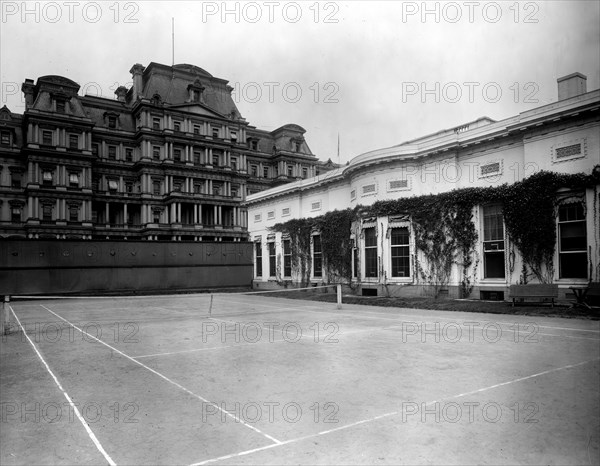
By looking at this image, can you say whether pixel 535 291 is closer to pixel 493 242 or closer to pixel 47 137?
pixel 493 242

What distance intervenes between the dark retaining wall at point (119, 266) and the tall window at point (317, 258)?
9954mm

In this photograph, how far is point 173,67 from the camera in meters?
57.1

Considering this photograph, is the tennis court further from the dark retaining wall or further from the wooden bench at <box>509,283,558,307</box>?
the dark retaining wall

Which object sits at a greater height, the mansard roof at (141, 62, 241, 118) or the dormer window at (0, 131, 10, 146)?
the mansard roof at (141, 62, 241, 118)

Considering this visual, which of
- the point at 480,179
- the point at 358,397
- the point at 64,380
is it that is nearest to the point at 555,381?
the point at 358,397

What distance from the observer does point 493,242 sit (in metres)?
20.0

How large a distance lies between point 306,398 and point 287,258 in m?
28.7

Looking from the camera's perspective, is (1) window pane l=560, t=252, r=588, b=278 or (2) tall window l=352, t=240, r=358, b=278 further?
(2) tall window l=352, t=240, r=358, b=278

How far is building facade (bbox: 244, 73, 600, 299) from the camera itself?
1670 centimetres

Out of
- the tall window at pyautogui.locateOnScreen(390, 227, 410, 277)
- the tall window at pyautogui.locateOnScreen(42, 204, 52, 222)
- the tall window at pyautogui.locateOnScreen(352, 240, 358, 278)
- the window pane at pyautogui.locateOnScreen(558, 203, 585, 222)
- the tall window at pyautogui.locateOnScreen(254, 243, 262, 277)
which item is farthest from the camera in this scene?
the tall window at pyautogui.locateOnScreen(42, 204, 52, 222)

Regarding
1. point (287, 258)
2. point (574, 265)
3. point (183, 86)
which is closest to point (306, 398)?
point (574, 265)

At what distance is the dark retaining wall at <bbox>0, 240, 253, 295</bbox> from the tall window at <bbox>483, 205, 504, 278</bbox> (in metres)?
23.5

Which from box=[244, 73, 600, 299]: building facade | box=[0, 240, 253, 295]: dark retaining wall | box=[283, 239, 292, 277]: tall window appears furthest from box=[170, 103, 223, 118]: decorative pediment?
box=[244, 73, 600, 299]: building facade

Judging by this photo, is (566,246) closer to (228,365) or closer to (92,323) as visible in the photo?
(228,365)
